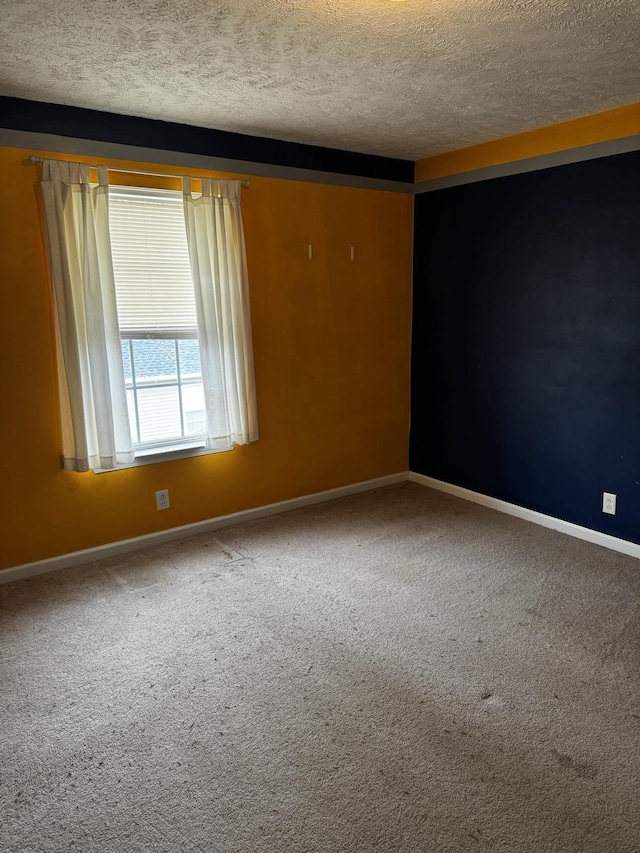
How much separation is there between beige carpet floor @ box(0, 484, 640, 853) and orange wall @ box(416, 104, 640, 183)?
238cm

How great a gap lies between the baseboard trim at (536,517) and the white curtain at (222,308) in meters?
1.67

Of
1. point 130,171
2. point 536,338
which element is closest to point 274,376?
point 130,171

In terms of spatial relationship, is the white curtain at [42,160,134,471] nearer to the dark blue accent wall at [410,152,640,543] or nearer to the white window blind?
the white window blind

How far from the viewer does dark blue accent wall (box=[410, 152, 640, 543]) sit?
10.7 ft

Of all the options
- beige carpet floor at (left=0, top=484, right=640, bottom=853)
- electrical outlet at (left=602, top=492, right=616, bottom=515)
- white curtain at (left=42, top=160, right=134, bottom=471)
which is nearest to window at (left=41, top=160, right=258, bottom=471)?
white curtain at (left=42, top=160, right=134, bottom=471)

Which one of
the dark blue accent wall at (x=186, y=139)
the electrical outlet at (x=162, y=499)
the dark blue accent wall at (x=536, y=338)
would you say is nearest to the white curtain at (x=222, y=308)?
the dark blue accent wall at (x=186, y=139)

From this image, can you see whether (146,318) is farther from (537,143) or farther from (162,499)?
(537,143)

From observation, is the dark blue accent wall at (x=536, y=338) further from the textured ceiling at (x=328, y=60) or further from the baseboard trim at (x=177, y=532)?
the baseboard trim at (x=177, y=532)

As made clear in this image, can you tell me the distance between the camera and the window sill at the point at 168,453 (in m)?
3.40

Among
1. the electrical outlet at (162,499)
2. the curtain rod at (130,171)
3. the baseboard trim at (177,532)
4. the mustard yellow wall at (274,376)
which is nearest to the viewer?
the curtain rod at (130,171)

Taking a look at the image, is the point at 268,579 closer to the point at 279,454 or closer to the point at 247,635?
the point at 247,635

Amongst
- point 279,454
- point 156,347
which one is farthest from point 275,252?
point 279,454

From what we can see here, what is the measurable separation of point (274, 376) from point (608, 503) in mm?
2243

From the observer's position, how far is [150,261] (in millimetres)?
3299
